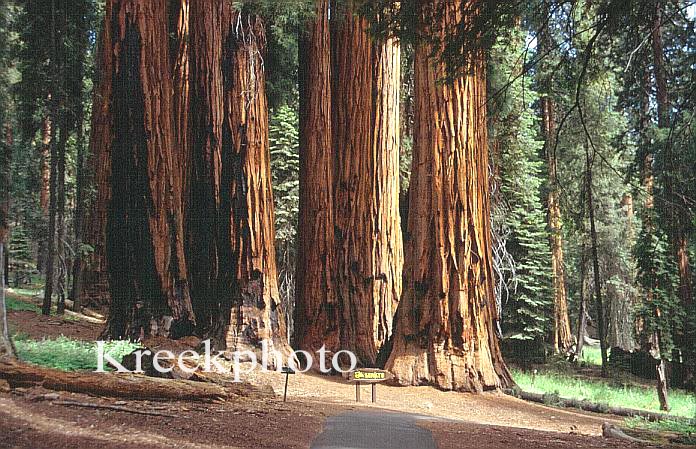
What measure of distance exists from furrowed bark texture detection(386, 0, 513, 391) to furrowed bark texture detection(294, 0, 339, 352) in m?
2.44

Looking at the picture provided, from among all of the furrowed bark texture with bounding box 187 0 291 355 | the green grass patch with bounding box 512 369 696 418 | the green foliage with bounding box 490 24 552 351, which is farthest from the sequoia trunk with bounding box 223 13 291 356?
the green foliage with bounding box 490 24 552 351

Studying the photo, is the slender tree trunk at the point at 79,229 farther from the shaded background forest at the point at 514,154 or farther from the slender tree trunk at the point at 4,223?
the slender tree trunk at the point at 4,223

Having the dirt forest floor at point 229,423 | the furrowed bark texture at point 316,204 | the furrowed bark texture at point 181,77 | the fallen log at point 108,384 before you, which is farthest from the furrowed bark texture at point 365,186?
the fallen log at point 108,384

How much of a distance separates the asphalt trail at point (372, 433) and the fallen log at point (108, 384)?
1237mm

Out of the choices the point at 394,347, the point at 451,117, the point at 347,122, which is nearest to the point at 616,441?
the point at 394,347

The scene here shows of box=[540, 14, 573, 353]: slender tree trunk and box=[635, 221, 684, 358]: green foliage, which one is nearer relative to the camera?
box=[635, 221, 684, 358]: green foliage

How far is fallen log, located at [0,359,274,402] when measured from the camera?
221 inches

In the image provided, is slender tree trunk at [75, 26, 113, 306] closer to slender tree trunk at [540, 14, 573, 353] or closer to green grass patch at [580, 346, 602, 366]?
slender tree trunk at [540, 14, 573, 353]

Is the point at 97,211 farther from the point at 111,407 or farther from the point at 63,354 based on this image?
the point at 111,407

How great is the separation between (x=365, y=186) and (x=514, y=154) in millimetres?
8554

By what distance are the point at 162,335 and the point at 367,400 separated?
13.9 feet

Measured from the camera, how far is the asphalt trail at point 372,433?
5.81 meters

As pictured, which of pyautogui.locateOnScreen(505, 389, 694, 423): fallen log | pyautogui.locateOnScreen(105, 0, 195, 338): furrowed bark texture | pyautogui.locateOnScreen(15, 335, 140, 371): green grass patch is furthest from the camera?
pyautogui.locateOnScreen(105, 0, 195, 338): furrowed bark texture

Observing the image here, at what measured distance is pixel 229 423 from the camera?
5.94 m
